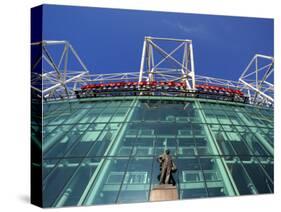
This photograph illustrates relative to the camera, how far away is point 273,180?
1248 inches

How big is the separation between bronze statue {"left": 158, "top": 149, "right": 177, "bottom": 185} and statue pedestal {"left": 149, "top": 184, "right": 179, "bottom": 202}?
23 cm

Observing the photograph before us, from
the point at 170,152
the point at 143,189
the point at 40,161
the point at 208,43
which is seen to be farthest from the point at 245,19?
the point at 40,161

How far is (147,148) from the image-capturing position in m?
29.5

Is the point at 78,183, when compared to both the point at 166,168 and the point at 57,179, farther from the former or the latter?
the point at 166,168

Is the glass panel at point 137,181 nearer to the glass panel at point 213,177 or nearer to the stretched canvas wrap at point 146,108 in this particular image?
the stretched canvas wrap at point 146,108

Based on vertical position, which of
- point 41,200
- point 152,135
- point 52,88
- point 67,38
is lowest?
point 41,200

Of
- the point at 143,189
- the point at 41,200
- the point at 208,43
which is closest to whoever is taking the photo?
the point at 41,200

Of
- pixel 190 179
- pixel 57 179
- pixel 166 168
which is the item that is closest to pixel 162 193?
pixel 166 168

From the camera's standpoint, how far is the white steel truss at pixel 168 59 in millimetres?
29703

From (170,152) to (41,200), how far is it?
6584 millimetres

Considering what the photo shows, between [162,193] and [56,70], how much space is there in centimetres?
712

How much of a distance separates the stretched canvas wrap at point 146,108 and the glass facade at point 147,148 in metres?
0.05

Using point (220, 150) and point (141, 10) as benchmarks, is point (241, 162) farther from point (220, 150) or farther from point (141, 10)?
point (141, 10)

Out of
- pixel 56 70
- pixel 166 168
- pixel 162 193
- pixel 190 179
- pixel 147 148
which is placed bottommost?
pixel 162 193
